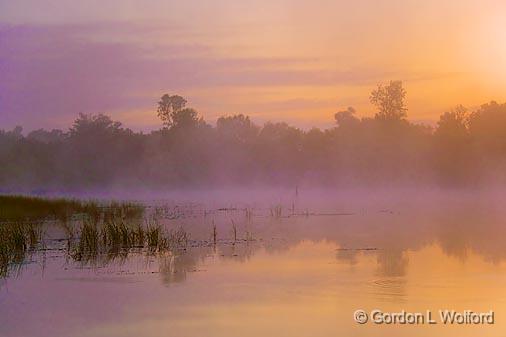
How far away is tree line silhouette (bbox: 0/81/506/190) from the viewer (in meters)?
54.9

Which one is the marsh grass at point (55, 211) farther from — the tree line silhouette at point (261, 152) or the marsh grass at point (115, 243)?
the tree line silhouette at point (261, 152)

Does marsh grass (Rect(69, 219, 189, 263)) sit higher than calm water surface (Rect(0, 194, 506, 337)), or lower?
higher

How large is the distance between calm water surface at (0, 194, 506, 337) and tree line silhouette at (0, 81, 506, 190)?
36200 mm

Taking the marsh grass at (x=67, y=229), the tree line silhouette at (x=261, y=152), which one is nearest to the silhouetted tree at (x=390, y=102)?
the tree line silhouette at (x=261, y=152)

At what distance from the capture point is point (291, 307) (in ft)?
35.0

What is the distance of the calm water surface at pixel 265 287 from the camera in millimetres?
9844

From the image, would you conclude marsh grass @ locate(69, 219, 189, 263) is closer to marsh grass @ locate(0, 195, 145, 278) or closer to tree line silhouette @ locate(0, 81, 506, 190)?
marsh grass @ locate(0, 195, 145, 278)

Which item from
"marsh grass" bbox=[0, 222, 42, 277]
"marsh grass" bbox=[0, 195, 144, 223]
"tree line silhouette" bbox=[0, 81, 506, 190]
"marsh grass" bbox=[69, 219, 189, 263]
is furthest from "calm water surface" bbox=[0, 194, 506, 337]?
"tree line silhouette" bbox=[0, 81, 506, 190]

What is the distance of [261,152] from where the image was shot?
202ft

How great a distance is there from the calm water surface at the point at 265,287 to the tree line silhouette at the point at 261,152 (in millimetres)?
36200

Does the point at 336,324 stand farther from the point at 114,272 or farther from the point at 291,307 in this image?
the point at 114,272

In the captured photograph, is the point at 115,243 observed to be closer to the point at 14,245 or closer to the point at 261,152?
the point at 14,245

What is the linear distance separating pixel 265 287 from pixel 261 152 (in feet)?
162

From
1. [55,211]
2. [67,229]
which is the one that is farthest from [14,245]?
[55,211]
